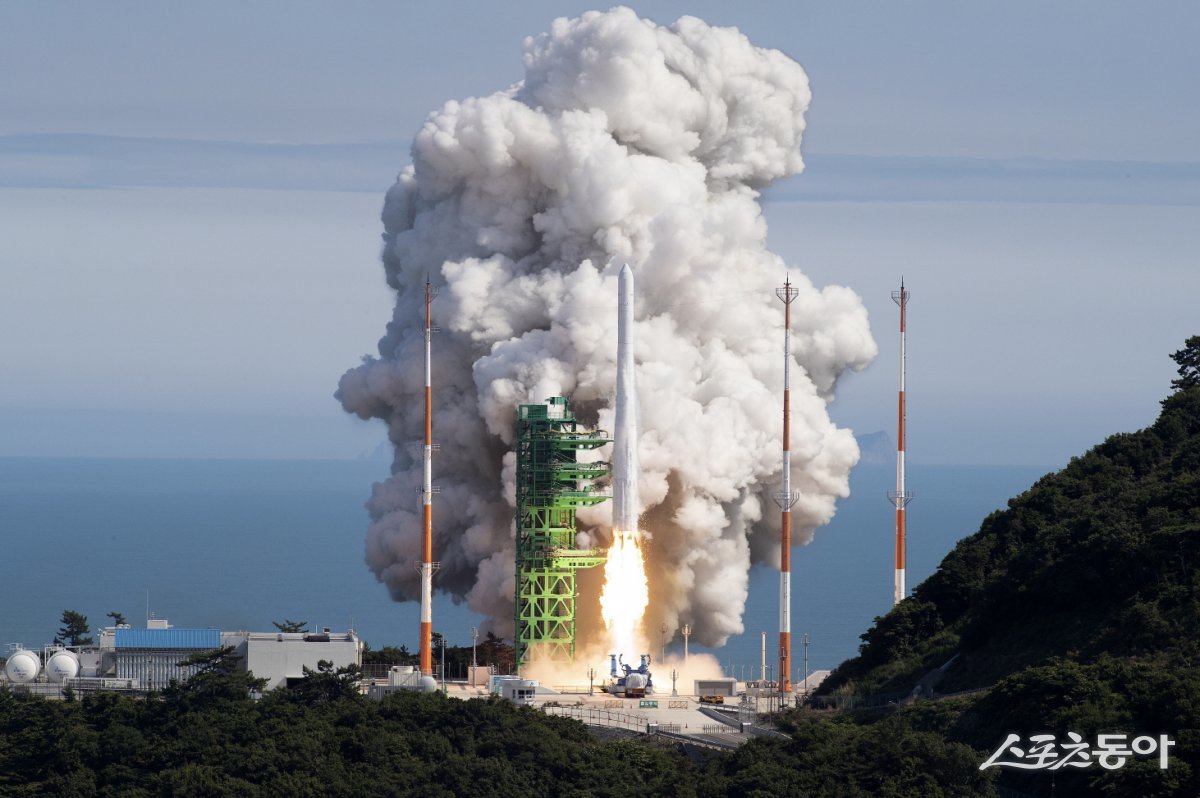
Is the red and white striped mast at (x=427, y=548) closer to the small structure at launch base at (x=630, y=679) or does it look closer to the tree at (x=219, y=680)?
the small structure at launch base at (x=630, y=679)

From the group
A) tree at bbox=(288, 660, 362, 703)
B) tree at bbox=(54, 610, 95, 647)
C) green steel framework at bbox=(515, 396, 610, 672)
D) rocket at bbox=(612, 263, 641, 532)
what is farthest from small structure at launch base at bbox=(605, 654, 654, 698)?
tree at bbox=(54, 610, 95, 647)

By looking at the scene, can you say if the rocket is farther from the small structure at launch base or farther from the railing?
the railing

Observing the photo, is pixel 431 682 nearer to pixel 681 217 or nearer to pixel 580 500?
pixel 580 500

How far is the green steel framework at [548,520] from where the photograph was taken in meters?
65.4

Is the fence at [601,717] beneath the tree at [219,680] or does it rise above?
beneath

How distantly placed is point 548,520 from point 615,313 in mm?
6439

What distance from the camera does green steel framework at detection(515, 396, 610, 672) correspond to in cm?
6538

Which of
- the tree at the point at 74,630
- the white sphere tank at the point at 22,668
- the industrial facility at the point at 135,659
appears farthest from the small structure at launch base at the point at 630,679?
the tree at the point at 74,630

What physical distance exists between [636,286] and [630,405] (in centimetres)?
599

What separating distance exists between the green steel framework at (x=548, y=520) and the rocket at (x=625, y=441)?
995 mm

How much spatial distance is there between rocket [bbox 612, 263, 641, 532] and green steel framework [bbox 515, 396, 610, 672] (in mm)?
995

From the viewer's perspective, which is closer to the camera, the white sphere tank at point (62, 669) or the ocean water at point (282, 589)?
the white sphere tank at point (62, 669)

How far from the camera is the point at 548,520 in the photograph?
216ft

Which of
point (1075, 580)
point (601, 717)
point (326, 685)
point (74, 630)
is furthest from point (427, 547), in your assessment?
point (1075, 580)
